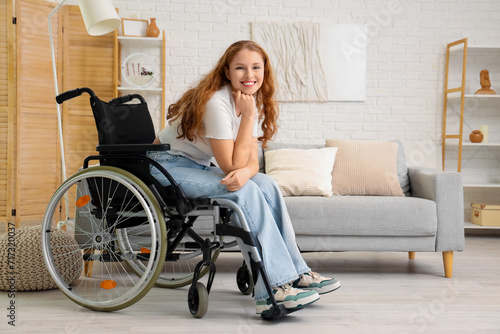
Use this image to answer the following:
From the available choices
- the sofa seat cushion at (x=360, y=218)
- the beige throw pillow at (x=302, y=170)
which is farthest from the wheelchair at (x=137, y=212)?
the beige throw pillow at (x=302, y=170)

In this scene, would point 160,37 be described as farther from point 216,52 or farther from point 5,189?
point 5,189

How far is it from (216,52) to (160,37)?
455mm

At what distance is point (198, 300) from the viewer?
6.23 feet

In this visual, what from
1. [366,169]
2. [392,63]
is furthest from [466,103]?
[366,169]

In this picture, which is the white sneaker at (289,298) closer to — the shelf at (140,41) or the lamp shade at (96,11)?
the lamp shade at (96,11)

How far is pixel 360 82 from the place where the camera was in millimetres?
4289

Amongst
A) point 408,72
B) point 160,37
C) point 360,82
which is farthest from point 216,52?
point 408,72

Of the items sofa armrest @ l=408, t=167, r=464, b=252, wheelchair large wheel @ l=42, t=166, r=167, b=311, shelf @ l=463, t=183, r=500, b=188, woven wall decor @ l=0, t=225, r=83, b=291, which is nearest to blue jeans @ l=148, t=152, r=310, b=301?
wheelchair large wheel @ l=42, t=166, r=167, b=311

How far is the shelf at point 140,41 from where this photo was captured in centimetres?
404

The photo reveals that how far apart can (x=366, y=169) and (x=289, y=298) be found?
1.45 meters

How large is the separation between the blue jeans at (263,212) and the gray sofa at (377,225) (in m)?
0.69

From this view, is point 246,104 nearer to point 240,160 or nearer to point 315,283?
point 240,160

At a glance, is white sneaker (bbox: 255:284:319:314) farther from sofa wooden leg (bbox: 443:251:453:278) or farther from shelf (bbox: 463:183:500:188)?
shelf (bbox: 463:183:500:188)

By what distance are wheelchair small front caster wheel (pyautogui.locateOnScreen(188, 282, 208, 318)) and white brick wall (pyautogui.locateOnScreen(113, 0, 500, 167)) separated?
250cm
